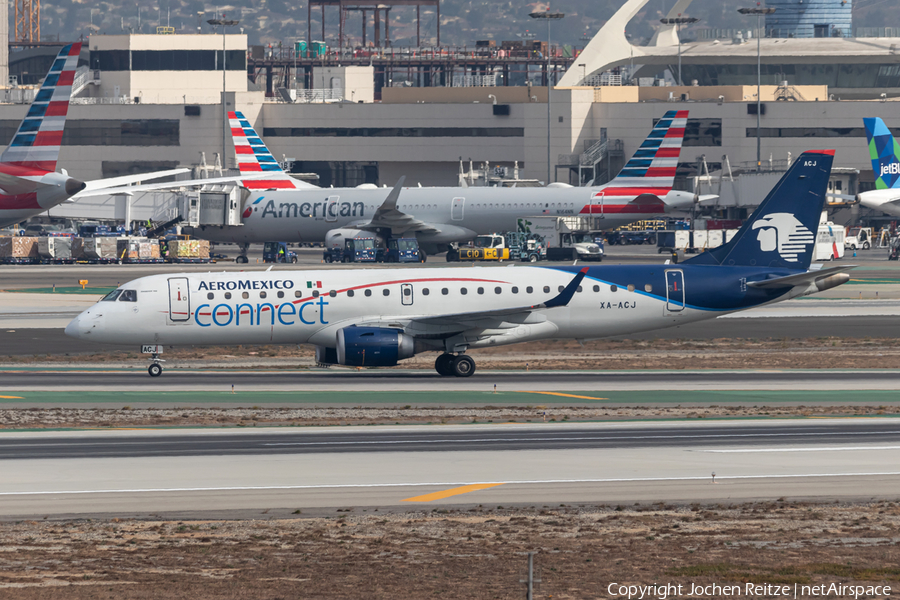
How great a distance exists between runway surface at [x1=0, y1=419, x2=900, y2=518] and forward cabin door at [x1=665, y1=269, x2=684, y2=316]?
35.1 ft

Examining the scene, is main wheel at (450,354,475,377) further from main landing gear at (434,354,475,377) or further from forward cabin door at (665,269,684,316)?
forward cabin door at (665,269,684,316)

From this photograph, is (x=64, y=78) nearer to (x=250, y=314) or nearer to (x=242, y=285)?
(x=242, y=285)

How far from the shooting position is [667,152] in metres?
93.2

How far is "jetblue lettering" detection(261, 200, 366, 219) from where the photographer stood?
93.4 metres

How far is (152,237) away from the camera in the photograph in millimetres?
103812

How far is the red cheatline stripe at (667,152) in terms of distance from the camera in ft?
305

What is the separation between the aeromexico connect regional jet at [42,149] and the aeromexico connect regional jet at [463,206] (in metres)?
32.0

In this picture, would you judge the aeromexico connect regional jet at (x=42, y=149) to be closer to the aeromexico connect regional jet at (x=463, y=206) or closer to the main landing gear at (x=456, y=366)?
the main landing gear at (x=456, y=366)

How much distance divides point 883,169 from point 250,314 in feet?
245

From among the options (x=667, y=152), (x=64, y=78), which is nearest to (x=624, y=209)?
(x=667, y=152)

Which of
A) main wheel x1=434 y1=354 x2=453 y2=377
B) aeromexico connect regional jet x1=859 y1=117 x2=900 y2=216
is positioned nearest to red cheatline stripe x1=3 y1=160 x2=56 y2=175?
main wheel x1=434 y1=354 x2=453 y2=377

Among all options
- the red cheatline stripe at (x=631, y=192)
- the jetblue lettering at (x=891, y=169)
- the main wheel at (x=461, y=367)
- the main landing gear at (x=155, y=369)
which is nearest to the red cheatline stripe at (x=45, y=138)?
the main landing gear at (x=155, y=369)

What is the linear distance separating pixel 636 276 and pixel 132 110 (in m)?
120

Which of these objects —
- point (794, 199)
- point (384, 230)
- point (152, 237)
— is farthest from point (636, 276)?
point (152, 237)
